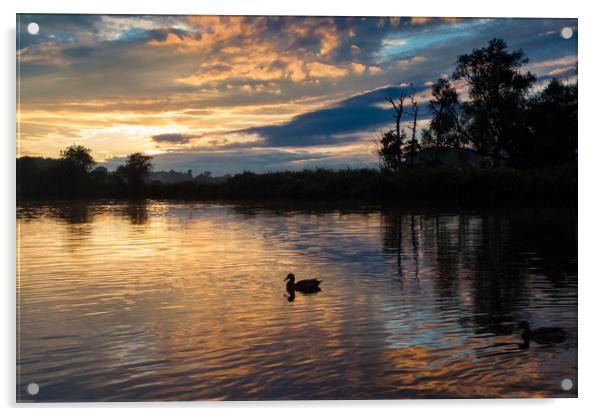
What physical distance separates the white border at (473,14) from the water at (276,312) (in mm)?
261

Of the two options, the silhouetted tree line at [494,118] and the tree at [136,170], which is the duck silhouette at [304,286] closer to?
the silhouetted tree line at [494,118]

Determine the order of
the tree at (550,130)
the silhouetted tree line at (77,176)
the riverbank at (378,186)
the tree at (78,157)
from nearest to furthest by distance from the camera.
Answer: the silhouetted tree line at (77,176)
the tree at (550,130)
the tree at (78,157)
the riverbank at (378,186)

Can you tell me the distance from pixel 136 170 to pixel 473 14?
5220 mm

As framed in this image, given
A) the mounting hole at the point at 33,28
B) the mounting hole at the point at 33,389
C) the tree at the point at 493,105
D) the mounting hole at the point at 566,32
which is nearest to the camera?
the mounting hole at the point at 33,389

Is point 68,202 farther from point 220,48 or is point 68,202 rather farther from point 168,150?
point 220,48

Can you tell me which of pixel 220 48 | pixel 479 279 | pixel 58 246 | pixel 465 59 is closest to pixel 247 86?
pixel 220 48

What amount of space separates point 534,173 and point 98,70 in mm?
6649

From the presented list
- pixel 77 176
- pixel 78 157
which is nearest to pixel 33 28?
pixel 78 157

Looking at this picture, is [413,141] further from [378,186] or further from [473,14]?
[473,14]

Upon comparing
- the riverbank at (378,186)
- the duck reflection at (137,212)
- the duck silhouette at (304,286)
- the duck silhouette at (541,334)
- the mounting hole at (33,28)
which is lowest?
the duck silhouette at (541,334)

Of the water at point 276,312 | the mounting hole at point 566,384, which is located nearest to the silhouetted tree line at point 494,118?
the water at point 276,312

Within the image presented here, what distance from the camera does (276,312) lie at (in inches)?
346

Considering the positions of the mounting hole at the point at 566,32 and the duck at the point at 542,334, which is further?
the mounting hole at the point at 566,32

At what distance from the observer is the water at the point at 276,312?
6836 mm
